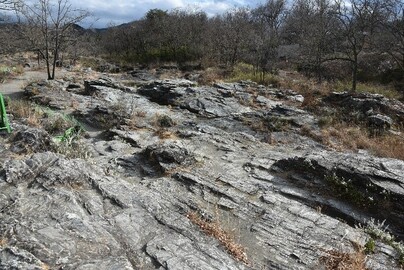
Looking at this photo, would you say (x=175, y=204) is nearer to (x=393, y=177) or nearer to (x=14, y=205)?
(x=14, y=205)

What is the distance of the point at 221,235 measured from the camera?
17.4 feet

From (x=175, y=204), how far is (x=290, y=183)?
8.78 ft

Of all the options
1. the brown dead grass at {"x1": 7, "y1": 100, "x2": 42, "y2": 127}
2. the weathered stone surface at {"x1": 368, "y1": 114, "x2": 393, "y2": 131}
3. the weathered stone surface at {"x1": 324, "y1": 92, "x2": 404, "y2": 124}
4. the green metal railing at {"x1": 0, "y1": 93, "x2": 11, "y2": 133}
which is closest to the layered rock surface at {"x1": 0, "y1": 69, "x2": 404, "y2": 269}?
the green metal railing at {"x1": 0, "y1": 93, "x2": 11, "y2": 133}

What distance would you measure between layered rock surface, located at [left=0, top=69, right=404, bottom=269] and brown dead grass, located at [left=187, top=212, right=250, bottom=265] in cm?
8

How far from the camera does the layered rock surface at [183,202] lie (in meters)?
4.50

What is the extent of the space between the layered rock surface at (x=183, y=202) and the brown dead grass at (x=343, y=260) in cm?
12

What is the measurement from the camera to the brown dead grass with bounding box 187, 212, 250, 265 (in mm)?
4984

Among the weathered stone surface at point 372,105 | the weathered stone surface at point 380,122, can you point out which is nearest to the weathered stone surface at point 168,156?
the weathered stone surface at point 380,122

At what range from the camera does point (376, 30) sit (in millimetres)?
28578

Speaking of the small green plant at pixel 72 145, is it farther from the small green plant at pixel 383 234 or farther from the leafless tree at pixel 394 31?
the leafless tree at pixel 394 31

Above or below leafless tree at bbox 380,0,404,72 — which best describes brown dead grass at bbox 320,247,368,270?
below

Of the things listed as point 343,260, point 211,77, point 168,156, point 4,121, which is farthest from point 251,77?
point 343,260

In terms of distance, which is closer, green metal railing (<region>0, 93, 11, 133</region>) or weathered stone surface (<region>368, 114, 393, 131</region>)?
green metal railing (<region>0, 93, 11, 133</region>)

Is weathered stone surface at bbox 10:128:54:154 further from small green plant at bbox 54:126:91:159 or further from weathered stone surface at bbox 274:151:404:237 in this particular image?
weathered stone surface at bbox 274:151:404:237
